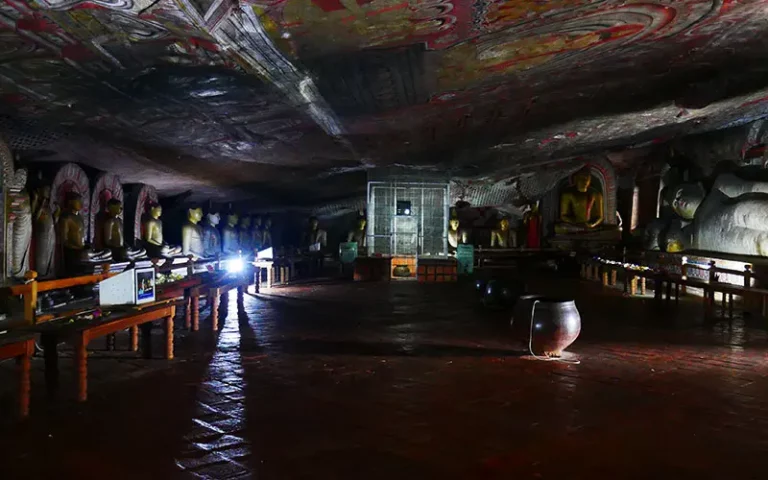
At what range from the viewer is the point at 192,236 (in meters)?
11.3

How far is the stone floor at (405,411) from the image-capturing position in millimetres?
2727

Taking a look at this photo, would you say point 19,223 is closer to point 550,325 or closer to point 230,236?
point 550,325

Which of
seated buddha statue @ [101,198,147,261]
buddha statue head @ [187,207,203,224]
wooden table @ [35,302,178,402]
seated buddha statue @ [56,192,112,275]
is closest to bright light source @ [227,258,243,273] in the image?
seated buddha statue @ [101,198,147,261]

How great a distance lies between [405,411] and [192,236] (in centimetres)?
894

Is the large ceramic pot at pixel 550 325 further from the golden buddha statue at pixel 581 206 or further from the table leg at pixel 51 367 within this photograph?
the golden buddha statue at pixel 581 206

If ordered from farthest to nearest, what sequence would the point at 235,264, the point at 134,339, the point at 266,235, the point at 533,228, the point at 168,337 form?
the point at 533,228 → the point at 266,235 → the point at 235,264 → the point at 134,339 → the point at 168,337

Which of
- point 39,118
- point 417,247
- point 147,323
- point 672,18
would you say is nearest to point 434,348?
point 147,323

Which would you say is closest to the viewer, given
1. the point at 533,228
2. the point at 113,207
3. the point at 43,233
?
the point at 43,233

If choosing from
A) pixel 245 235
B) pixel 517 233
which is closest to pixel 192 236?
pixel 245 235

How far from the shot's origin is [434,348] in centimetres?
541

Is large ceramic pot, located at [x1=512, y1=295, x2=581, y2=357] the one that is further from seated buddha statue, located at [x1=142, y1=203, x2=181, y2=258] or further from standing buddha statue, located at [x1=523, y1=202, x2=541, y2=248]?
standing buddha statue, located at [x1=523, y1=202, x2=541, y2=248]

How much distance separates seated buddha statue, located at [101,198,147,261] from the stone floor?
346 cm

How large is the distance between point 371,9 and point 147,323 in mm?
3303

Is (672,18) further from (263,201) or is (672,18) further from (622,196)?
(622,196)
